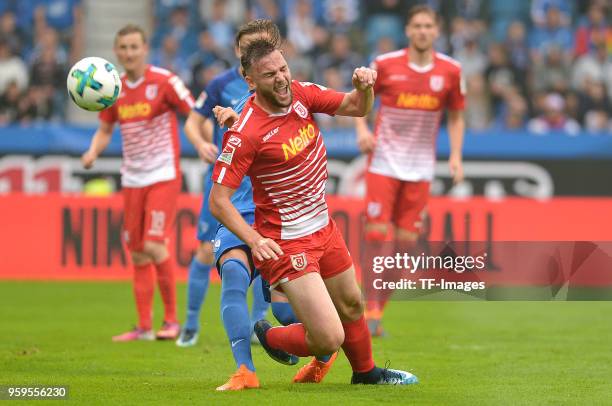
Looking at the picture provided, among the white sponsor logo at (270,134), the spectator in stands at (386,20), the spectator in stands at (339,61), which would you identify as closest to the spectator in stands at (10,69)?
the spectator in stands at (339,61)

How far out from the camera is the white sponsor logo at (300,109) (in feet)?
24.2

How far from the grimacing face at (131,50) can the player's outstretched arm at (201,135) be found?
99 centimetres

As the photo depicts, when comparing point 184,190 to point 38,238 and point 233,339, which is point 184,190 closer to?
point 38,238

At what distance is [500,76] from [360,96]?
43.6 feet

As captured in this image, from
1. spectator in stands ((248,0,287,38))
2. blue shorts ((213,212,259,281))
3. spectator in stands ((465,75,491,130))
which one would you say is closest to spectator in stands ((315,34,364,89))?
spectator in stands ((248,0,287,38))

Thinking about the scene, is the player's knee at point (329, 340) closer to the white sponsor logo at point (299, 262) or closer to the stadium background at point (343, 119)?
the white sponsor logo at point (299, 262)

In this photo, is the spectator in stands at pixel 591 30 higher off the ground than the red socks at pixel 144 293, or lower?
higher

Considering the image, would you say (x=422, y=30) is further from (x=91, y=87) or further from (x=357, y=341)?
(x=357, y=341)

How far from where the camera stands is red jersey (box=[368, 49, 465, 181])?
11.2 metres

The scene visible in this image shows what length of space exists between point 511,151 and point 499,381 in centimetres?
1001

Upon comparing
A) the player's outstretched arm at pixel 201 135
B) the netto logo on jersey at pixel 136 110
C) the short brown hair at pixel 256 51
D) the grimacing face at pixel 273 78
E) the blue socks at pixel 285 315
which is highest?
the short brown hair at pixel 256 51

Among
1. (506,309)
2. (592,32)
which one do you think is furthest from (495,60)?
(506,309)

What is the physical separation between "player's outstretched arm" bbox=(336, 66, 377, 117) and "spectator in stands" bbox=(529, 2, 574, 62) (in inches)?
567

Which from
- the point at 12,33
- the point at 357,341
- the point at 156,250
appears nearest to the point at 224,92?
the point at 156,250
